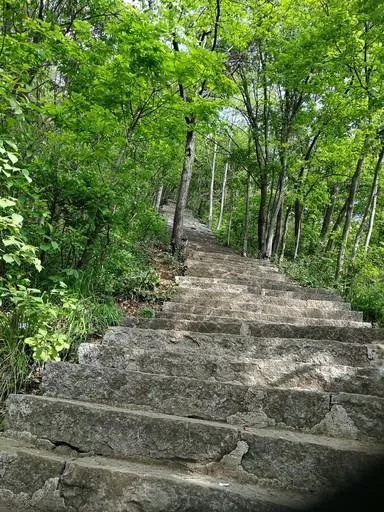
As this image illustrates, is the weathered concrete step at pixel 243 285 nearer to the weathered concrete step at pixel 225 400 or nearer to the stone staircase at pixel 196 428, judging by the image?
the stone staircase at pixel 196 428

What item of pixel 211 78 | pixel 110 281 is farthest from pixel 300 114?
pixel 110 281

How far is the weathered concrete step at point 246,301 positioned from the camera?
5.17 metres

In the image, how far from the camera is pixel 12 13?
3443 millimetres

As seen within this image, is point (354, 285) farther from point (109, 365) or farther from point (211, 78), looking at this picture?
point (109, 365)

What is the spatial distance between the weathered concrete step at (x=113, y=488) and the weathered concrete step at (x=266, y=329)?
191 cm

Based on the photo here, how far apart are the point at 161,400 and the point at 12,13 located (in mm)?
3268

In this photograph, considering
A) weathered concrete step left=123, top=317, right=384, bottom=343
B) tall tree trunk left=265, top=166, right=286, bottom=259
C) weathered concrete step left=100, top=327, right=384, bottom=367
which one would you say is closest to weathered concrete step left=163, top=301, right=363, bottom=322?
weathered concrete step left=123, top=317, right=384, bottom=343

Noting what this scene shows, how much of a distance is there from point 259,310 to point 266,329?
1.05 meters

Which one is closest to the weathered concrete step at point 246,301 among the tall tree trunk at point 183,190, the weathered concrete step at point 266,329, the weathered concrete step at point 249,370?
the weathered concrete step at point 266,329

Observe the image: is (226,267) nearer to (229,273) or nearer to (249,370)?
(229,273)

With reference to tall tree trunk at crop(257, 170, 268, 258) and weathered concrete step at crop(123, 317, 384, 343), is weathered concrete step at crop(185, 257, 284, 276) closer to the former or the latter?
weathered concrete step at crop(123, 317, 384, 343)

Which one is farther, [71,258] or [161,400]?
[71,258]

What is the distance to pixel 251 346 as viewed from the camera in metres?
3.49

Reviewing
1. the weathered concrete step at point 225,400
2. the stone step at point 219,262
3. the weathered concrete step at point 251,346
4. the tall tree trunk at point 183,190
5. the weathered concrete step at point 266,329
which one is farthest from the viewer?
the tall tree trunk at point 183,190
